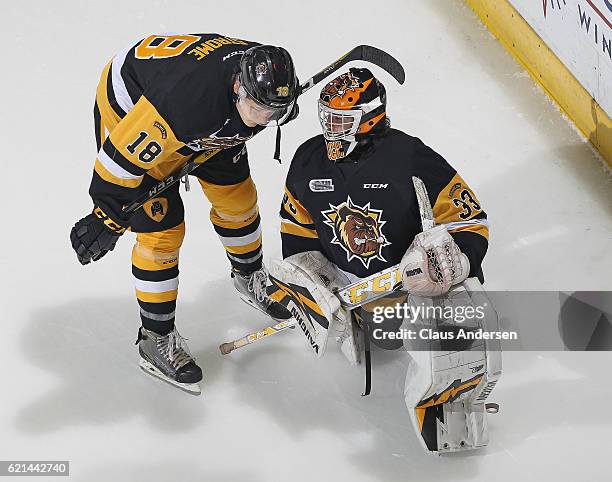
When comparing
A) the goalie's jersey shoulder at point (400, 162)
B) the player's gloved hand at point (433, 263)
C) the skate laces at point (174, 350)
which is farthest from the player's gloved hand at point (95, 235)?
the player's gloved hand at point (433, 263)

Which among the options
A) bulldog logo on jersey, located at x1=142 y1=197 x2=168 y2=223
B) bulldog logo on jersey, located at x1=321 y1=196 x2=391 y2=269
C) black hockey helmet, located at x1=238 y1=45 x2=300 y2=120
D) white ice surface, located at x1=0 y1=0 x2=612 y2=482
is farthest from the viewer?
white ice surface, located at x1=0 y1=0 x2=612 y2=482

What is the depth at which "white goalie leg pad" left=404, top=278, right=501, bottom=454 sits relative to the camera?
2875mm

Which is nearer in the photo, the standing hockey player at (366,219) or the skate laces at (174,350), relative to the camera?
the standing hockey player at (366,219)

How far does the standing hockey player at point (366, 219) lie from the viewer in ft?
9.09

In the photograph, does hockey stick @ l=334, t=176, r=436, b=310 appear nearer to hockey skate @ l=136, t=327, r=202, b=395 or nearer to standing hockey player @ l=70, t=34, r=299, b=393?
standing hockey player @ l=70, t=34, r=299, b=393

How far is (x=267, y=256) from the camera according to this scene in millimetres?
3779

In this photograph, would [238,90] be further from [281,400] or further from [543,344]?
[543,344]

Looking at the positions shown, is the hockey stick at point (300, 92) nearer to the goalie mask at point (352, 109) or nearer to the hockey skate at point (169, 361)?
the goalie mask at point (352, 109)

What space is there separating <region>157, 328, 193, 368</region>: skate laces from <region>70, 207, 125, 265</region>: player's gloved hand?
16.9 inches

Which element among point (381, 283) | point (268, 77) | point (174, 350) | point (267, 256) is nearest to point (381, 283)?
point (381, 283)

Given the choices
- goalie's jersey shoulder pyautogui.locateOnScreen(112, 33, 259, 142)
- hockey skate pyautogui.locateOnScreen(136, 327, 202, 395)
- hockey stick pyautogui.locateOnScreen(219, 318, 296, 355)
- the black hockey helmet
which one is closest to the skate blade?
hockey skate pyautogui.locateOnScreen(136, 327, 202, 395)

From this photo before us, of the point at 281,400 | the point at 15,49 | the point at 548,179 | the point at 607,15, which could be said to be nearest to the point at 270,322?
the point at 281,400

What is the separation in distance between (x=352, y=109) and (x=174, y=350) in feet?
3.42

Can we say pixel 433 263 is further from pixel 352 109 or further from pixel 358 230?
pixel 352 109
